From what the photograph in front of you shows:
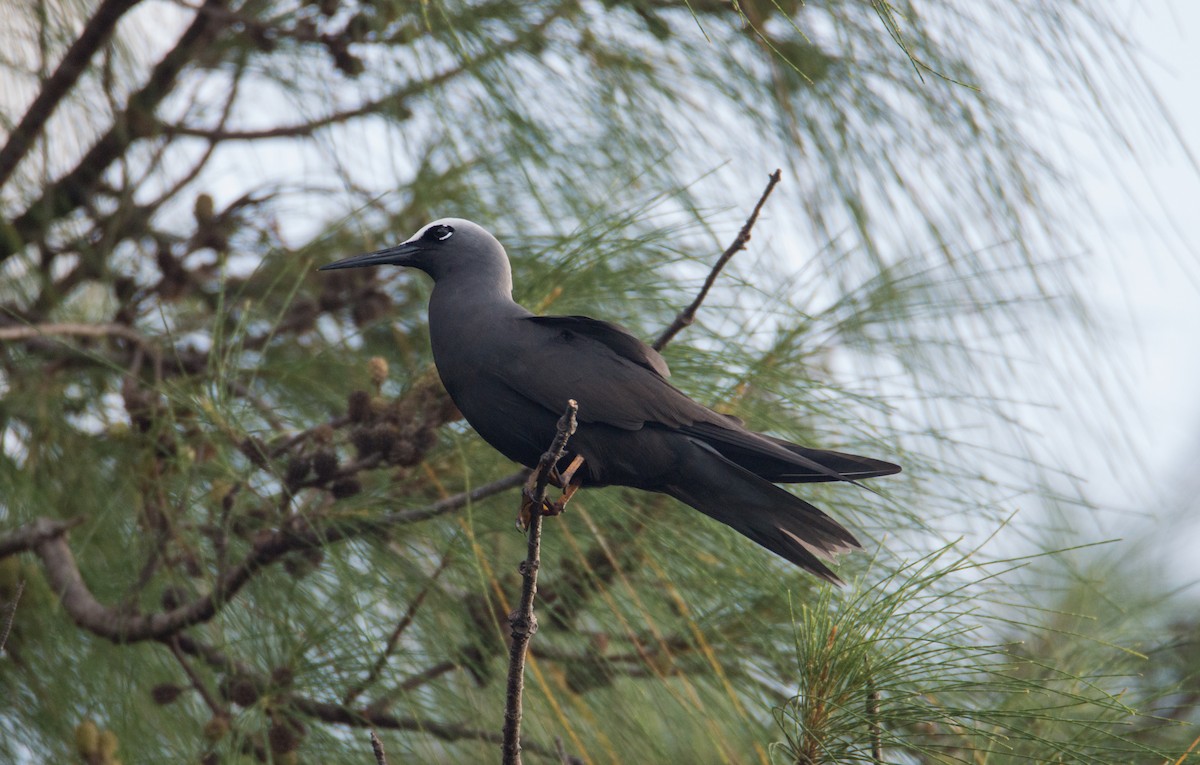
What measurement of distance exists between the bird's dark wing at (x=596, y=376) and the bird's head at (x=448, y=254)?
216mm

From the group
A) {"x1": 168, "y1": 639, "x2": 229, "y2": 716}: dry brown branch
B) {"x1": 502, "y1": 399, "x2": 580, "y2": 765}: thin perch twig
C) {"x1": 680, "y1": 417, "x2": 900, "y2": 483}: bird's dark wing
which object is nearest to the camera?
{"x1": 502, "y1": 399, "x2": 580, "y2": 765}: thin perch twig

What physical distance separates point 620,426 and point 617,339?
111mm

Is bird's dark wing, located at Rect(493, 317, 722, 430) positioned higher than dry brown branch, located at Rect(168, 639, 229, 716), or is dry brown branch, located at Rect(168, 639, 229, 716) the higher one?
bird's dark wing, located at Rect(493, 317, 722, 430)

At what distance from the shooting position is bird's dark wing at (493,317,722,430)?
4.60 ft

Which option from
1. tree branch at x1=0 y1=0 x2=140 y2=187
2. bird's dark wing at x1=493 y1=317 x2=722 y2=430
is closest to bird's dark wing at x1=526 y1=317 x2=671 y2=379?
bird's dark wing at x1=493 y1=317 x2=722 y2=430

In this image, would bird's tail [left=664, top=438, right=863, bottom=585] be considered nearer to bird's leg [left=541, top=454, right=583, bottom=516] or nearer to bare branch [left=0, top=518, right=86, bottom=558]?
bird's leg [left=541, top=454, right=583, bottom=516]

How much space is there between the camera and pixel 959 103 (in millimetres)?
1828

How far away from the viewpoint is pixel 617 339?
1.44 meters

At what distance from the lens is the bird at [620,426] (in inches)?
54.0

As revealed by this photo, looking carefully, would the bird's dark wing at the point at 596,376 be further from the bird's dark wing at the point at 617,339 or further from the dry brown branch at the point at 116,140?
the dry brown branch at the point at 116,140

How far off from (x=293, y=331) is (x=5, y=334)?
0.47 m

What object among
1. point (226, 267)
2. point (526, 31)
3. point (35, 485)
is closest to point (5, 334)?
point (35, 485)

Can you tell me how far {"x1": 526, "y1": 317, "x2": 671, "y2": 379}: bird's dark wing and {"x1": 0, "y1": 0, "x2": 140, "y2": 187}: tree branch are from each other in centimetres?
99

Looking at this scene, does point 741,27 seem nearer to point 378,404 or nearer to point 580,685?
point 378,404
